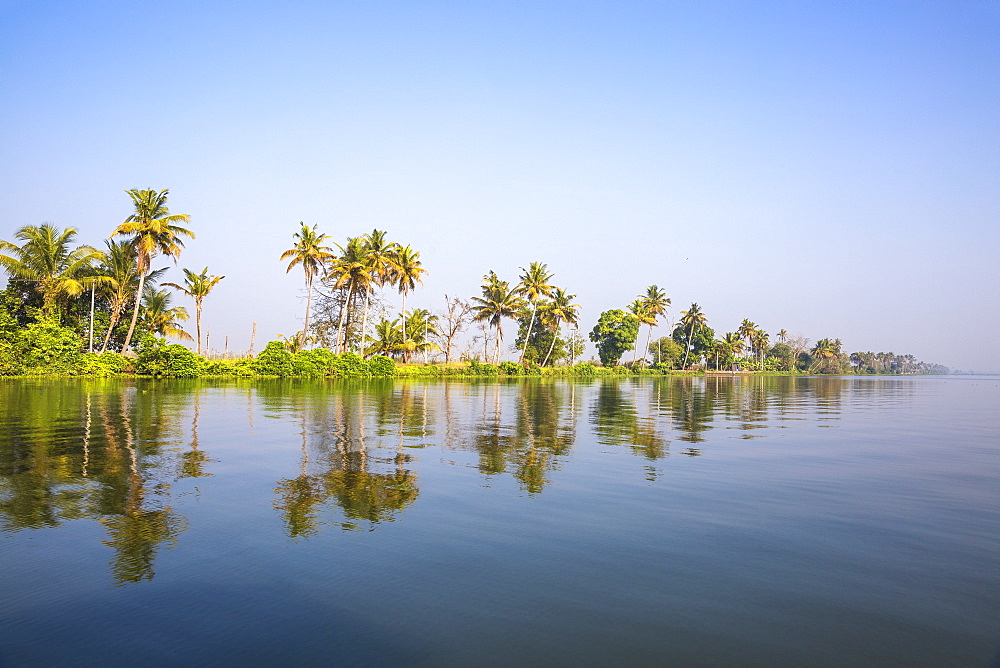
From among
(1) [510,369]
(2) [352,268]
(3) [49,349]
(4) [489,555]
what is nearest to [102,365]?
(3) [49,349]

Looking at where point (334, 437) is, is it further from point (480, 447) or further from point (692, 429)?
point (692, 429)

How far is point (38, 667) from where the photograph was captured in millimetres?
3764

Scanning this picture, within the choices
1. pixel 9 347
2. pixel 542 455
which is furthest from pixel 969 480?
pixel 9 347

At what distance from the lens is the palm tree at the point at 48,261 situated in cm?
4425

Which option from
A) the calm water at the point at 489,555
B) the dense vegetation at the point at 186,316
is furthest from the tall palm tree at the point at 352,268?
the calm water at the point at 489,555

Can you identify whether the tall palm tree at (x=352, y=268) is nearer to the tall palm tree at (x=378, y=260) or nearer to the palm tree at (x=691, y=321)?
the tall palm tree at (x=378, y=260)

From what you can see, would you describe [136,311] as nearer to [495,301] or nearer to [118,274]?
[118,274]

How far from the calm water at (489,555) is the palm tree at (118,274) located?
41777 millimetres

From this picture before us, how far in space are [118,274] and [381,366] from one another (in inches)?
864

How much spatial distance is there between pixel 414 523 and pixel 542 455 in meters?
5.38

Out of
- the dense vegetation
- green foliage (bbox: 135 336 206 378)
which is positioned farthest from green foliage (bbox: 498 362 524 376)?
green foliage (bbox: 135 336 206 378)

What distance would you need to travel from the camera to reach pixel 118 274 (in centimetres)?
4878

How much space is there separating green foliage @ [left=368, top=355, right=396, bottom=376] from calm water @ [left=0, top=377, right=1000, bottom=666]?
43931 mm

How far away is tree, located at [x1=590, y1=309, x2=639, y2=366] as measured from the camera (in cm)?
9906
